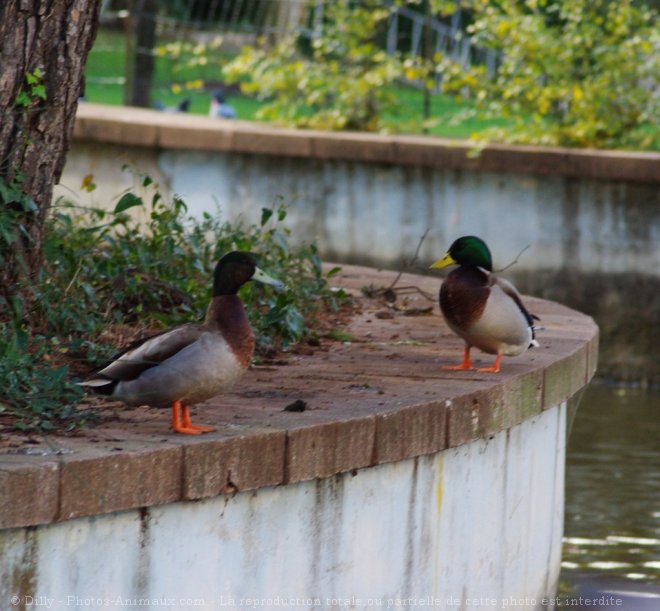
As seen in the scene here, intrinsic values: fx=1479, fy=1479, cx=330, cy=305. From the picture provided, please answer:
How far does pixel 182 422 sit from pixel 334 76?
33.5 ft

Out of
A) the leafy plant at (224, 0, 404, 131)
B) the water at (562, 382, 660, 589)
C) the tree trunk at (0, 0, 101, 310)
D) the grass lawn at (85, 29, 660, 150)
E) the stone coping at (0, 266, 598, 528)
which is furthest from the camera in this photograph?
the grass lawn at (85, 29, 660, 150)

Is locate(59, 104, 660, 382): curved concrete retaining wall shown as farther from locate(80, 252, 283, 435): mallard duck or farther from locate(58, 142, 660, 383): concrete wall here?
locate(80, 252, 283, 435): mallard duck

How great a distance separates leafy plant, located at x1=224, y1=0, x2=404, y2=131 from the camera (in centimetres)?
1353

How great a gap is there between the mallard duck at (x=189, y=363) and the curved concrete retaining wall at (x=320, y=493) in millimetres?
93

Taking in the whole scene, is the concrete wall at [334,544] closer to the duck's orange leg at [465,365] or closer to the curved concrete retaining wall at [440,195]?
the duck's orange leg at [465,365]

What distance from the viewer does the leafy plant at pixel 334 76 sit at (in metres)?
13.5

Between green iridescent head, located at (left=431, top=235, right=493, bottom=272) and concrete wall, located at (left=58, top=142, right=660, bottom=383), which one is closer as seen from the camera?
green iridescent head, located at (left=431, top=235, right=493, bottom=272)

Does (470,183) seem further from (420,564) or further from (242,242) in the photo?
(420,564)

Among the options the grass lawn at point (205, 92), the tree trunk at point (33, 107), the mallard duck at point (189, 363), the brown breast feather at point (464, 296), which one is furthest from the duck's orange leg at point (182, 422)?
the grass lawn at point (205, 92)

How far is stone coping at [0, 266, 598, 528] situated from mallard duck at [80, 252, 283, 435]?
94 mm

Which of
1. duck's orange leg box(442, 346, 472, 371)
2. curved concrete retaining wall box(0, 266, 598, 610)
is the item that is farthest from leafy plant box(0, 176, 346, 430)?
duck's orange leg box(442, 346, 472, 371)

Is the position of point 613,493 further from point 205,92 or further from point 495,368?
point 205,92

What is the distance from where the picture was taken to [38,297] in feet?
16.9

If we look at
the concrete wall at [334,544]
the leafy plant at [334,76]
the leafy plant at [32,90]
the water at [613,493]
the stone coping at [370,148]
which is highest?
the leafy plant at [334,76]
